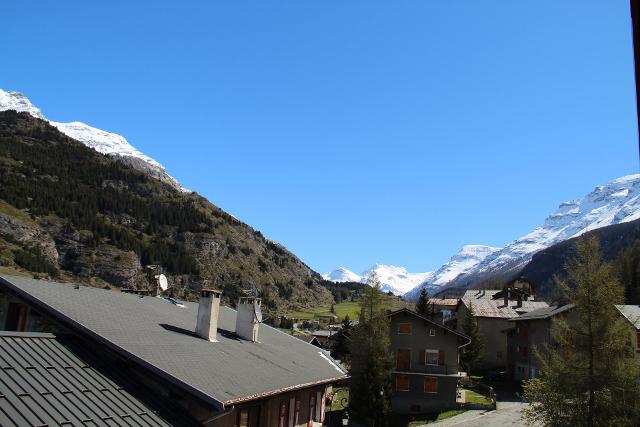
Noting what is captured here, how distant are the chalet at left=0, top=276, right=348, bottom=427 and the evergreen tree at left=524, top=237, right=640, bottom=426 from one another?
40.7 feet

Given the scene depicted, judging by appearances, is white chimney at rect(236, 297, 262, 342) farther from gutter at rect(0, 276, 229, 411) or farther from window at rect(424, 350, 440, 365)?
window at rect(424, 350, 440, 365)

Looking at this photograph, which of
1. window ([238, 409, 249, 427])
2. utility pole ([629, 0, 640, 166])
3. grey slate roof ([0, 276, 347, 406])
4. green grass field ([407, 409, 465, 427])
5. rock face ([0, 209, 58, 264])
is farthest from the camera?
rock face ([0, 209, 58, 264])

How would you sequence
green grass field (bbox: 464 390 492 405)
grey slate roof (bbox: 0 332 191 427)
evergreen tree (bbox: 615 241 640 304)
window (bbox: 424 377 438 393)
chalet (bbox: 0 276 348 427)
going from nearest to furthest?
grey slate roof (bbox: 0 332 191 427)
chalet (bbox: 0 276 348 427)
window (bbox: 424 377 438 393)
green grass field (bbox: 464 390 492 405)
evergreen tree (bbox: 615 241 640 304)

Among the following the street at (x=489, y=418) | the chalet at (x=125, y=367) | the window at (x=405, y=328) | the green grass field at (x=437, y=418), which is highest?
the window at (x=405, y=328)

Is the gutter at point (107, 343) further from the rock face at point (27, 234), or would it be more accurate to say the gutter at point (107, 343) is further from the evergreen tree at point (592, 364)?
the rock face at point (27, 234)

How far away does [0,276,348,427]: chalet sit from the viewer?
42.2 feet

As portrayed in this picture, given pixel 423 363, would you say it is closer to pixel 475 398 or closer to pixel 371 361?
pixel 475 398

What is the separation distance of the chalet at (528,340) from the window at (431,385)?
12433mm

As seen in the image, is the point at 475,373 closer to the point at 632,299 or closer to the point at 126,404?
the point at 632,299

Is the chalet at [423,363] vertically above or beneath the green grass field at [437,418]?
above

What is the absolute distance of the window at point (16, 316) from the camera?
17.5 meters

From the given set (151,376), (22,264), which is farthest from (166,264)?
(151,376)

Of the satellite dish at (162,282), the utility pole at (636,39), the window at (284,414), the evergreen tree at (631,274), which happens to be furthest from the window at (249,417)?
the evergreen tree at (631,274)

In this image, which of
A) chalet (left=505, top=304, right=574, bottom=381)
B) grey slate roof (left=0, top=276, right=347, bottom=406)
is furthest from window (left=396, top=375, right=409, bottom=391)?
grey slate roof (left=0, top=276, right=347, bottom=406)
